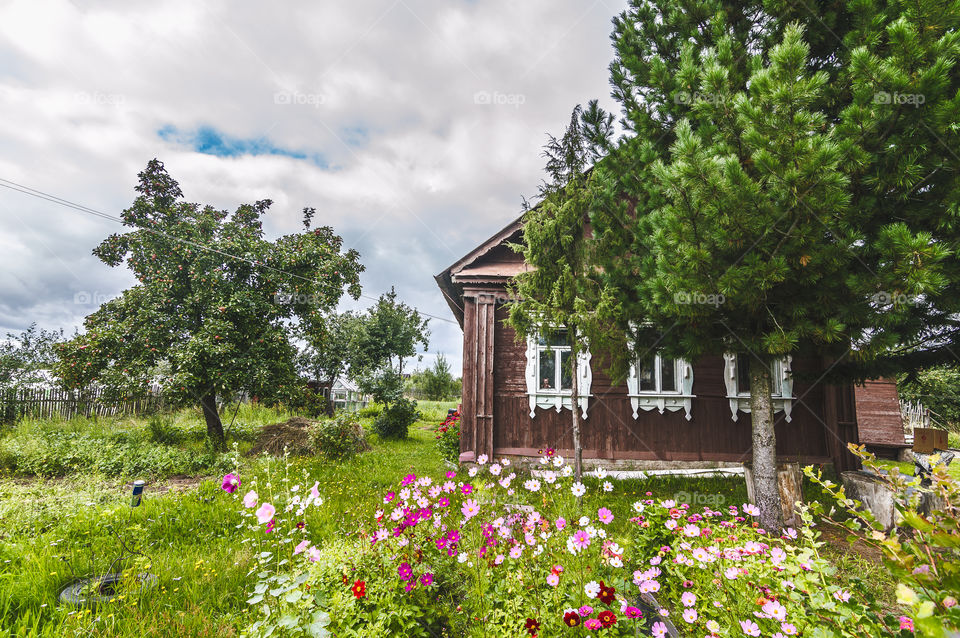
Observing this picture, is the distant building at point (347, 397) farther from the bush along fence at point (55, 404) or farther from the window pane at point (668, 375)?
the window pane at point (668, 375)

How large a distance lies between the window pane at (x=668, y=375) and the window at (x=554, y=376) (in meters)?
1.39

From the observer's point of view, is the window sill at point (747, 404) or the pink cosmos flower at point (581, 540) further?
the window sill at point (747, 404)

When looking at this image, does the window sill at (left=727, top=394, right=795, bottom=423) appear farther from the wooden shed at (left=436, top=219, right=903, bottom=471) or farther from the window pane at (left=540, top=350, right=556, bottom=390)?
the window pane at (left=540, top=350, right=556, bottom=390)

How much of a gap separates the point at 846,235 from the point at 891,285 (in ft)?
1.89

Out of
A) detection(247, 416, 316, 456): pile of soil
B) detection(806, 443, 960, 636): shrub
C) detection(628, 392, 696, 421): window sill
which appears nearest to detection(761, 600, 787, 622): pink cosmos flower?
detection(806, 443, 960, 636): shrub

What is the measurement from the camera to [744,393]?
720 centimetres

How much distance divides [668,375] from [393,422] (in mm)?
9080

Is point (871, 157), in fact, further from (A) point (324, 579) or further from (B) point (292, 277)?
(B) point (292, 277)

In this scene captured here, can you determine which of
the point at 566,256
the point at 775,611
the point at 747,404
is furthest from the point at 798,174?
the point at 747,404

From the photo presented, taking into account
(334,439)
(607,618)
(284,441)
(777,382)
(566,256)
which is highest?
(566,256)

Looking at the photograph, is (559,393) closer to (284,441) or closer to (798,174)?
(798,174)

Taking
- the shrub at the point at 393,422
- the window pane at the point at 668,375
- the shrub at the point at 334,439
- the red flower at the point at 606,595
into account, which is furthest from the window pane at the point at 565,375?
the shrub at the point at 393,422

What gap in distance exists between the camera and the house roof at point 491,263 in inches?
301

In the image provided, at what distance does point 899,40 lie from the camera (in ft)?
10.5
